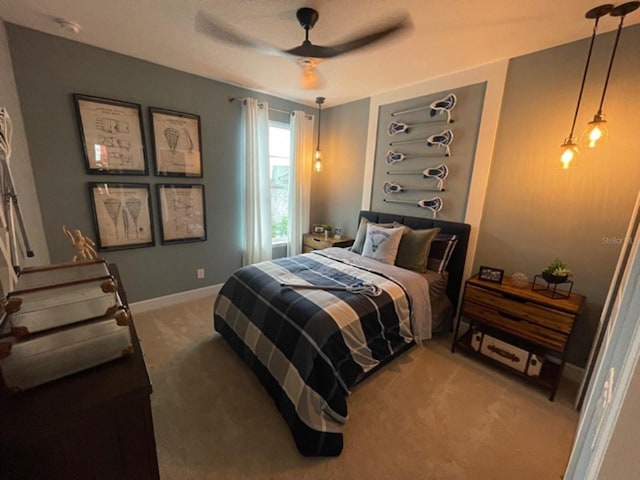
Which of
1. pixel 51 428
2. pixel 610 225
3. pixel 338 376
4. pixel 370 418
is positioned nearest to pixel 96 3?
pixel 51 428

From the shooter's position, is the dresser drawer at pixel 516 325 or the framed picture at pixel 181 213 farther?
the framed picture at pixel 181 213

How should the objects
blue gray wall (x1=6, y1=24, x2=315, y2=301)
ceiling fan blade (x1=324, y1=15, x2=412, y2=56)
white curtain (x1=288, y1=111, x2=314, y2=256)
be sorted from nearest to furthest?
ceiling fan blade (x1=324, y1=15, x2=412, y2=56)
blue gray wall (x1=6, y1=24, x2=315, y2=301)
white curtain (x1=288, y1=111, x2=314, y2=256)

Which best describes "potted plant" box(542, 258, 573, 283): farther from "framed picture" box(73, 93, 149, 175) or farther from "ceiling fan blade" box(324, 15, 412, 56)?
"framed picture" box(73, 93, 149, 175)

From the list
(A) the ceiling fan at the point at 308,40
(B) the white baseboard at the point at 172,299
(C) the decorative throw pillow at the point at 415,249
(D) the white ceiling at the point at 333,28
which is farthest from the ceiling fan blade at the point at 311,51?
(B) the white baseboard at the point at 172,299

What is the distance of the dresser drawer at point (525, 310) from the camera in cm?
180

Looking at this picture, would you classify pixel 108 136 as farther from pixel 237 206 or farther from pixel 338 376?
pixel 338 376

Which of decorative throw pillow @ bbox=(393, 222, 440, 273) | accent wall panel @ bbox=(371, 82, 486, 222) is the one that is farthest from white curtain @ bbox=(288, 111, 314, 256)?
decorative throw pillow @ bbox=(393, 222, 440, 273)

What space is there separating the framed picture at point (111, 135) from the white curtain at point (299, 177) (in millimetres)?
1797

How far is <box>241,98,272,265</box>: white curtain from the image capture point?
3201 millimetres

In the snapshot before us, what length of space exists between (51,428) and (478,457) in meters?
1.94

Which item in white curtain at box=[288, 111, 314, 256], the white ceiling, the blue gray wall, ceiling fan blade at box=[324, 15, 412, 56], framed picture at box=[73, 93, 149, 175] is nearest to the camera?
ceiling fan blade at box=[324, 15, 412, 56]

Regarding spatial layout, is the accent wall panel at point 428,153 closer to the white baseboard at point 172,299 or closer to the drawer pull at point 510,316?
the drawer pull at point 510,316

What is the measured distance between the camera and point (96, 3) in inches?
66.5

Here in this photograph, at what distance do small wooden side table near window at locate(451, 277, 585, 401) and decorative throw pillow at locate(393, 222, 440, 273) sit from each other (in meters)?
0.45
